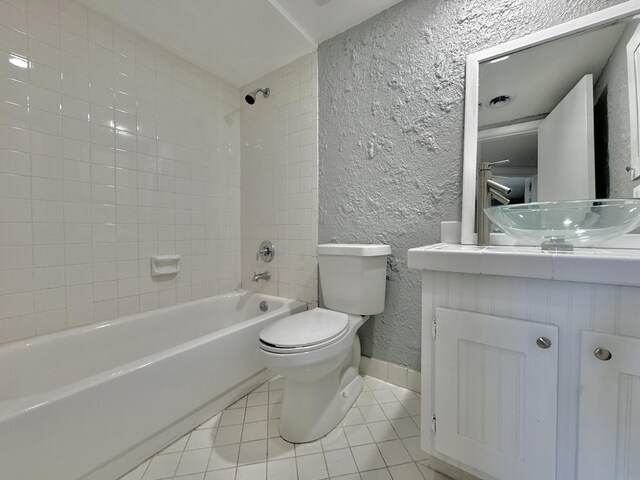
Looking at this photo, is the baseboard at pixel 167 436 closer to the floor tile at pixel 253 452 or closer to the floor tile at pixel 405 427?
the floor tile at pixel 253 452

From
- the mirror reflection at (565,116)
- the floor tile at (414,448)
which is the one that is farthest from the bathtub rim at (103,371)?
the mirror reflection at (565,116)

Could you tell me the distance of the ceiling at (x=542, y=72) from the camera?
96 cm

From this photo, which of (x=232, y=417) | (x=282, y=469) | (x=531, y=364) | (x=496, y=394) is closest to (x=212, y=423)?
(x=232, y=417)

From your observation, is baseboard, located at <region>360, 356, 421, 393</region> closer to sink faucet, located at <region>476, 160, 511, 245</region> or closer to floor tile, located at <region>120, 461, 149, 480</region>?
sink faucet, located at <region>476, 160, 511, 245</region>

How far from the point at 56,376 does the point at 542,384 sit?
1847 mm

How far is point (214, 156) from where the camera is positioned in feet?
6.26

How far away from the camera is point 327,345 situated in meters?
1.02

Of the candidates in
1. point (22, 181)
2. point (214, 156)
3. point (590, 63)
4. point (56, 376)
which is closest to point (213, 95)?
point (214, 156)

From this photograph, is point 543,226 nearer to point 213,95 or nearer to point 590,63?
point 590,63

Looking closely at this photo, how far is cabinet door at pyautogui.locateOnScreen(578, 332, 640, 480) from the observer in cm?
57

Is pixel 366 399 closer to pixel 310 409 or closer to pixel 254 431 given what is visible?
pixel 310 409

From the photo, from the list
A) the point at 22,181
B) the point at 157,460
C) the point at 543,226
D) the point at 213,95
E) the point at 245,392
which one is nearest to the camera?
the point at 543,226

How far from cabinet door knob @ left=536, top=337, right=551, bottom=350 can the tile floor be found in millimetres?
637

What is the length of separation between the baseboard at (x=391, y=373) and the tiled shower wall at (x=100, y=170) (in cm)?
71
